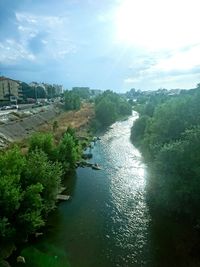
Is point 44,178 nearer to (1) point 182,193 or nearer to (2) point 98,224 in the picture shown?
(2) point 98,224

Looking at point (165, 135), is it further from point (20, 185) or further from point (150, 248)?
point (20, 185)

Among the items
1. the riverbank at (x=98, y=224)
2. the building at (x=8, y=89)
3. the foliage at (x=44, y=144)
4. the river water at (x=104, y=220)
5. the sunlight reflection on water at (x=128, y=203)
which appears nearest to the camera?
the riverbank at (x=98, y=224)

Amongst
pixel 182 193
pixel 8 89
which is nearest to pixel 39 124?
pixel 182 193

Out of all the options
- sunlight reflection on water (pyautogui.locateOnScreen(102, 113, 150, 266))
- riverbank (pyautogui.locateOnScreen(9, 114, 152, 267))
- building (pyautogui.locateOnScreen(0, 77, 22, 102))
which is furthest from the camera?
building (pyautogui.locateOnScreen(0, 77, 22, 102))

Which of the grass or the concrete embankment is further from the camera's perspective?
the concrete embankment

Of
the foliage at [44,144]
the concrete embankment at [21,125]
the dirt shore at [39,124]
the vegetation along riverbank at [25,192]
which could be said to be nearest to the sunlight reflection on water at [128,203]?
the vegetation along riverbank at [25,192]

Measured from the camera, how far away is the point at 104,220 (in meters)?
39.1

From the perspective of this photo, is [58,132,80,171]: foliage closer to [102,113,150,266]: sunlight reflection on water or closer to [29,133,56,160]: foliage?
[29,133,56,160]: foliage

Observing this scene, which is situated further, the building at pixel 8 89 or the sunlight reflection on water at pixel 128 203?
the building at pixel 8 89

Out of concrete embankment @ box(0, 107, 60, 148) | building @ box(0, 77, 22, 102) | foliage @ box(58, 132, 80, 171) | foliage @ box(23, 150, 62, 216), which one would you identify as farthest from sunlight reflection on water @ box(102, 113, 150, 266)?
building @ box(0, 77, 22, 102)

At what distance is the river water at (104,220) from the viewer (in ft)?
102

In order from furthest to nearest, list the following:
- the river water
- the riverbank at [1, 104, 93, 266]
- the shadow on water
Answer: the riverbank at [1, 104, 93, 266]
the river water
the shadow on water

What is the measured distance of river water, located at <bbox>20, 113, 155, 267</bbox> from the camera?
31.2m

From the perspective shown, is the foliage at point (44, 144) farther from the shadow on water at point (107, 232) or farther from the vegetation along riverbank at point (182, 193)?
the vegetation along riverbank at point (182, 193)
